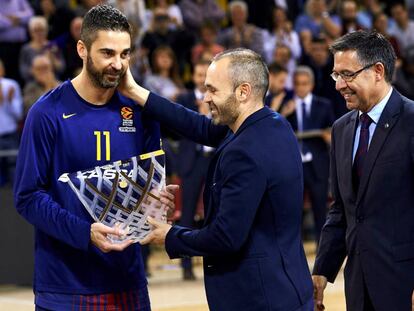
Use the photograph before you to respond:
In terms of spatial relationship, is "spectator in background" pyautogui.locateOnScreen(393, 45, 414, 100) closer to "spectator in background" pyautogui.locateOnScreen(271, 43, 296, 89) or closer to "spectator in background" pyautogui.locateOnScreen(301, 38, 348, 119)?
"spectator in background" pyautogui.locateOnScreen(301, 38, 348, 119)

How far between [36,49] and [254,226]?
8973mm

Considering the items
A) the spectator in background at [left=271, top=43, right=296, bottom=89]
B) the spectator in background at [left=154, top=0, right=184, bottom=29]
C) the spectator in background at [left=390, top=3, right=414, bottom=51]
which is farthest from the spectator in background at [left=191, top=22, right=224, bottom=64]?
the spectator in background at [left=390, top=3, right=414, bottom=51]

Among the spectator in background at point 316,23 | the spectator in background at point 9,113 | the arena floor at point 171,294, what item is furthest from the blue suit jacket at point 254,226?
the spectator in background at point 316,23

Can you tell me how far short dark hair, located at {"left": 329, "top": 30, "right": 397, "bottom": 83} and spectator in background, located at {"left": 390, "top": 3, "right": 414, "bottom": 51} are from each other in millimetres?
11595

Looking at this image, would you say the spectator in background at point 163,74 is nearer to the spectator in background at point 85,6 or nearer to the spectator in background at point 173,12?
the spectator in background at point 85,6

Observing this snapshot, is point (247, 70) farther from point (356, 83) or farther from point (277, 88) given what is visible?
point (277, 88)

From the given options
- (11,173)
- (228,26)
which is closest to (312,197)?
(11,173)

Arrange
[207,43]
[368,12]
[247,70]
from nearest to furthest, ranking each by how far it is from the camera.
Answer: [247,70]
[207,43]
[368,12]

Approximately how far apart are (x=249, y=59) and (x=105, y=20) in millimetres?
702

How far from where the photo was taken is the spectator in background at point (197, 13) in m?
15.2

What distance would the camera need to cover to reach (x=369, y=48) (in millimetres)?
4672

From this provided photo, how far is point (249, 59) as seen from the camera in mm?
4242

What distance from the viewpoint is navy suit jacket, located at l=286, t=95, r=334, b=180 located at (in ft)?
37.3

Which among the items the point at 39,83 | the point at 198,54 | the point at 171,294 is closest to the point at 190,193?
the point at 171,294
